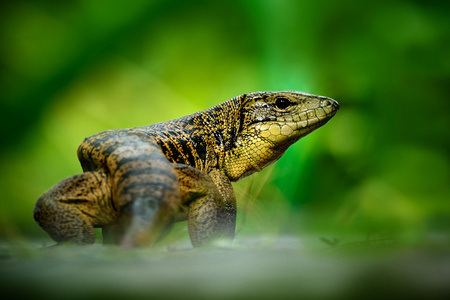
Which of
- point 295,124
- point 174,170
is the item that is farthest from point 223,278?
point 295,124

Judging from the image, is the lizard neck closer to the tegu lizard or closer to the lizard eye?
the tegu lizard

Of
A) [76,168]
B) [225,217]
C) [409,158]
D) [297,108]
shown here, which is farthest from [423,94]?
[76,168]

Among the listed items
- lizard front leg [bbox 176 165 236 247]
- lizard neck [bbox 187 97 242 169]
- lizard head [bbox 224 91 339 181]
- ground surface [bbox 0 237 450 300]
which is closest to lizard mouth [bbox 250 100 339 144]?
lizard head [bbox 224 91 339 181]

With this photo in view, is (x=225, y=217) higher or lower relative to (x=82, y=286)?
lower

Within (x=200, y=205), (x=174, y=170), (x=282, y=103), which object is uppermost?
(x=282, y=103)

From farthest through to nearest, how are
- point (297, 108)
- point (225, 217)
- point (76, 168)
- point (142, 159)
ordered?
point (76, 168)
point (297, 108)
point (225, 217)
point (142, 159)

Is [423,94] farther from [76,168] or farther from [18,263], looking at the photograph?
[18,263]

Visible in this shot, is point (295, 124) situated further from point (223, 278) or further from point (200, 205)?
point (223, 278)
